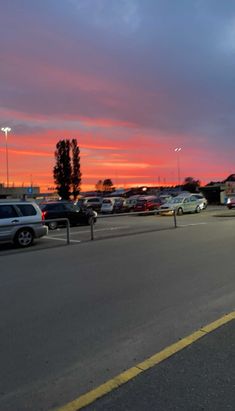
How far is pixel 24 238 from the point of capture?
1446cm

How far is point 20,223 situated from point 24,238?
1.78ft

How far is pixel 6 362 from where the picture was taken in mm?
4254

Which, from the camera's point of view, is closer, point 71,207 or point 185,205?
point 71,207

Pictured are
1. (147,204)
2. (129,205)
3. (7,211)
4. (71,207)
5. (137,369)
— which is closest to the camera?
(137,369)

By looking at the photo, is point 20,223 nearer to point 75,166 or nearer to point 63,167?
point 63,167

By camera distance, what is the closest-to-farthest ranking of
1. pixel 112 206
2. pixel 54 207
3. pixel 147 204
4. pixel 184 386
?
pixel 184 386, pixel 54 207, pixel 147 204, pixel 112 206

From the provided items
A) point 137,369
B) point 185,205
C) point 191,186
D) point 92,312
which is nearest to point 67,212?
point 185,205

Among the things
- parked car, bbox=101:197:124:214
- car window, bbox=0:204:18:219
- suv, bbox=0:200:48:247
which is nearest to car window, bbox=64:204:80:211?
suv, bbox=0:200:48:247

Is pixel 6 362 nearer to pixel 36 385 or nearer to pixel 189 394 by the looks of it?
pixel 36 385

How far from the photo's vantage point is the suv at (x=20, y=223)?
14156mm

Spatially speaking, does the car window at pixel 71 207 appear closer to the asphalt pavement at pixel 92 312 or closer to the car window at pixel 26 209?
the car window at pixel 26 209

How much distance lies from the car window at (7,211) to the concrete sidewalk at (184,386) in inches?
439

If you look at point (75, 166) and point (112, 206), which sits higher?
point (75, 166)

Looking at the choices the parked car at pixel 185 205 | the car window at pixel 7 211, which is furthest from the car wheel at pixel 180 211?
the car window at pixel 7 211
